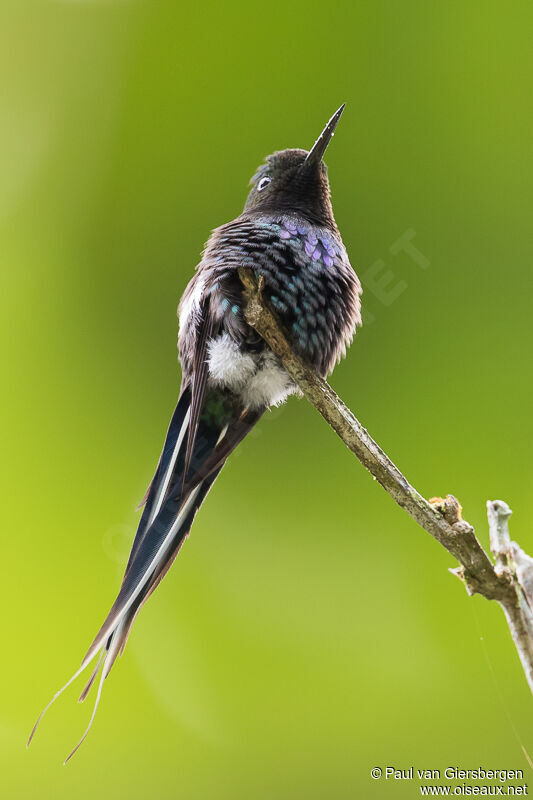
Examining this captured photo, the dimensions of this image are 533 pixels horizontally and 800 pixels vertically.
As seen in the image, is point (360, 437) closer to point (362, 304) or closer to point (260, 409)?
point (260, 409)

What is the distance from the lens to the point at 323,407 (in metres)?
1.57

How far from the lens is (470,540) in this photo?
4.45 feet

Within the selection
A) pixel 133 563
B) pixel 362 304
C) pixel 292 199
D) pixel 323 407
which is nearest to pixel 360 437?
pixel 323 407

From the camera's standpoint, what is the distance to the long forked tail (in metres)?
1.66

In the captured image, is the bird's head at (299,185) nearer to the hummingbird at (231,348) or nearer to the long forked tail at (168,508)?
the hummingbird at (231,348)

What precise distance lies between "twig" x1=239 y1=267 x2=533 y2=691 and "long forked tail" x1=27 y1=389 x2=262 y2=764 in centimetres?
44

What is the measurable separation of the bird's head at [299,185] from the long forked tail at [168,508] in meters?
0.75

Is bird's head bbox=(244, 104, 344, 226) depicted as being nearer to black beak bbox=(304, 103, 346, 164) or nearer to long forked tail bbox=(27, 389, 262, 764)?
black beak bbox=(304, 103, 346, 164)

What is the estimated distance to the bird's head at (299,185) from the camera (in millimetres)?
2307

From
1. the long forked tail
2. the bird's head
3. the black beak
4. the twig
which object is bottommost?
the long forked tail

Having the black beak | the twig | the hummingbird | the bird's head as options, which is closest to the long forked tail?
the hummingbird

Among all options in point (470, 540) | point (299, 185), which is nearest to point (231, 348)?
point (299, 185)

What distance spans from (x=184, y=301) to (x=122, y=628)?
960mm

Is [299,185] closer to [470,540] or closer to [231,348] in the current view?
[231,348]
